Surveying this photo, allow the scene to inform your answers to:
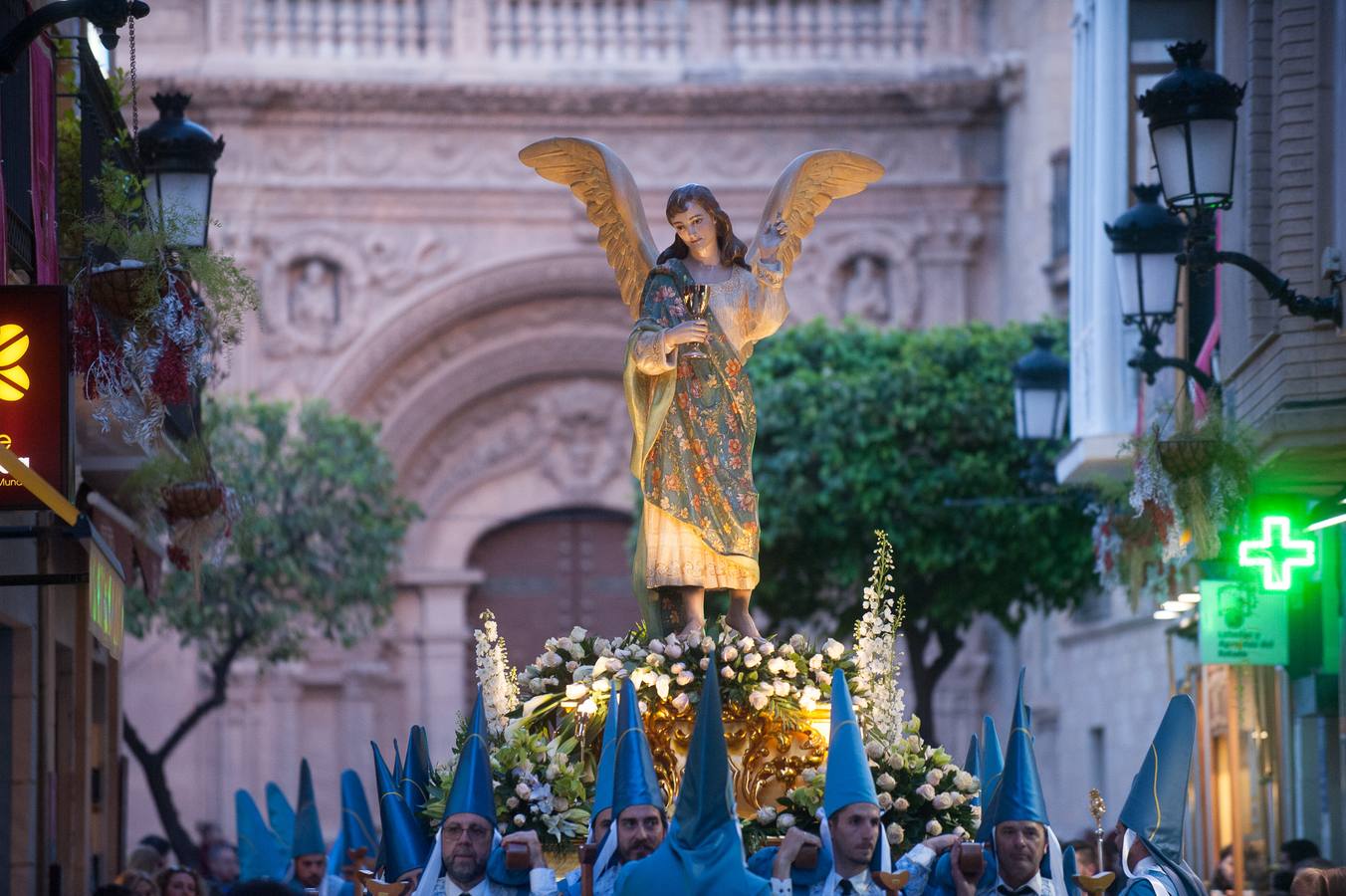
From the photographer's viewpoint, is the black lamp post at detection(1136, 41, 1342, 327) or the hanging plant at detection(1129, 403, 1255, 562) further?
the hanging plant at detection(1129, 403, 1255, 562)

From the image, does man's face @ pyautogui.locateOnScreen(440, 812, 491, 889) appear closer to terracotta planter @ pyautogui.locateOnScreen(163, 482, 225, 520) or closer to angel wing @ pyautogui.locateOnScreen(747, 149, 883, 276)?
angel wing @ pyautogui.locateOnScreen(747, 149, 883, 276)

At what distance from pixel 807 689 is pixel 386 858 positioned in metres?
Result: 1.93

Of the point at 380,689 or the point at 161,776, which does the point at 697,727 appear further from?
the point at 380,689

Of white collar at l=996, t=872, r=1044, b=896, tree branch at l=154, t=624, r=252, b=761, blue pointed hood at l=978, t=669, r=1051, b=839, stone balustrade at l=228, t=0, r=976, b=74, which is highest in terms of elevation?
stone balustrade at l=228, t=0, r=976, b=74

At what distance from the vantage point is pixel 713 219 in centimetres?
1133

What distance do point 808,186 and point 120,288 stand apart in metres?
3.99

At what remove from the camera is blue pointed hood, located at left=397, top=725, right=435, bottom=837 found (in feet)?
35.4

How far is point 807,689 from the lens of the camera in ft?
36.4

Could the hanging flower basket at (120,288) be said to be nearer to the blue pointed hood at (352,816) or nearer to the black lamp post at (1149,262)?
the blue pointed hood at (352,816)

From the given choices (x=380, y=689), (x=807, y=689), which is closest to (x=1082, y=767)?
(x=380, y=689)

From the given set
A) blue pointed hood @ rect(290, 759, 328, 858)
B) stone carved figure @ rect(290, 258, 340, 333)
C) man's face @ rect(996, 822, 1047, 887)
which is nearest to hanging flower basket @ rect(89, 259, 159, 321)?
blue pointed hood @ rect(290, 759, 328, 858)

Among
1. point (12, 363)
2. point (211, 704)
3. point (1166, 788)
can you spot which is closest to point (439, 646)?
point (211, 704)

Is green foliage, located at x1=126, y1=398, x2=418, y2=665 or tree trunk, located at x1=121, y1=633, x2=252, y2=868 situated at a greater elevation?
green foliage, located at x1=126, y1=398, x2=418, y2=665

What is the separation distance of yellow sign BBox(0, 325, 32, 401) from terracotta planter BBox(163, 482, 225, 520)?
17.8ft
